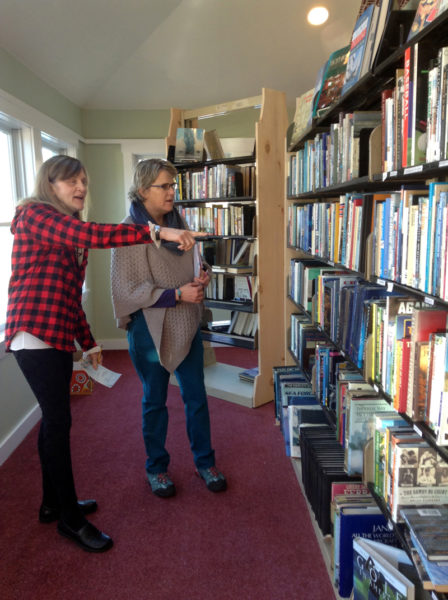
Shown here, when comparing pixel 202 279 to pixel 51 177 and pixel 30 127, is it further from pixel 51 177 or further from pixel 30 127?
pixel 30 127

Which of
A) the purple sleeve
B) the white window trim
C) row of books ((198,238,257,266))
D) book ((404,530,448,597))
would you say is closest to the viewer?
book ((404,530,448,597))

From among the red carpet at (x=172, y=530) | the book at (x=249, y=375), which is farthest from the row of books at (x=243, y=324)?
the red carpet at (x=172, y=530)

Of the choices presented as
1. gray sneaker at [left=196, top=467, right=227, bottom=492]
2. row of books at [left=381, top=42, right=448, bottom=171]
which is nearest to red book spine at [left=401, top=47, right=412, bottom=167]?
row of books at [left=381, top=42, right=448, bottom=171]

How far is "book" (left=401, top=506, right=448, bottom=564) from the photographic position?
1072 mm

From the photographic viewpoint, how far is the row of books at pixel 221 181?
10.8 feet

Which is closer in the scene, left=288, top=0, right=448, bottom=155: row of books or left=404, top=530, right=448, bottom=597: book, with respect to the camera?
left=404, top=530, right=448, bottom=597: book

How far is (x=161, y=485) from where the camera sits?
223cm

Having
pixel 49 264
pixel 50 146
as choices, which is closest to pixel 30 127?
pixel 50 146

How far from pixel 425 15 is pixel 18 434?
2.84 m

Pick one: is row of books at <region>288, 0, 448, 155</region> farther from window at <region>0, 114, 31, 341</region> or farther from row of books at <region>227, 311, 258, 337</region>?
window at <region>0, 114, 31, 341</region>


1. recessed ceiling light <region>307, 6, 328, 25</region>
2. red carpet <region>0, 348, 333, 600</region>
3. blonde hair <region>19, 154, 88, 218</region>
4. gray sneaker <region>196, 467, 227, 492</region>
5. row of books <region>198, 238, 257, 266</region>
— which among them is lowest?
red carpet <region>0, 348, 333, 600</region>

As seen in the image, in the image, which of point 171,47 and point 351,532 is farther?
point 171,47

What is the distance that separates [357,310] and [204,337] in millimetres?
2053

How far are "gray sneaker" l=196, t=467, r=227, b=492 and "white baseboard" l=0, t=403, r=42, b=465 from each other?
1.14m
